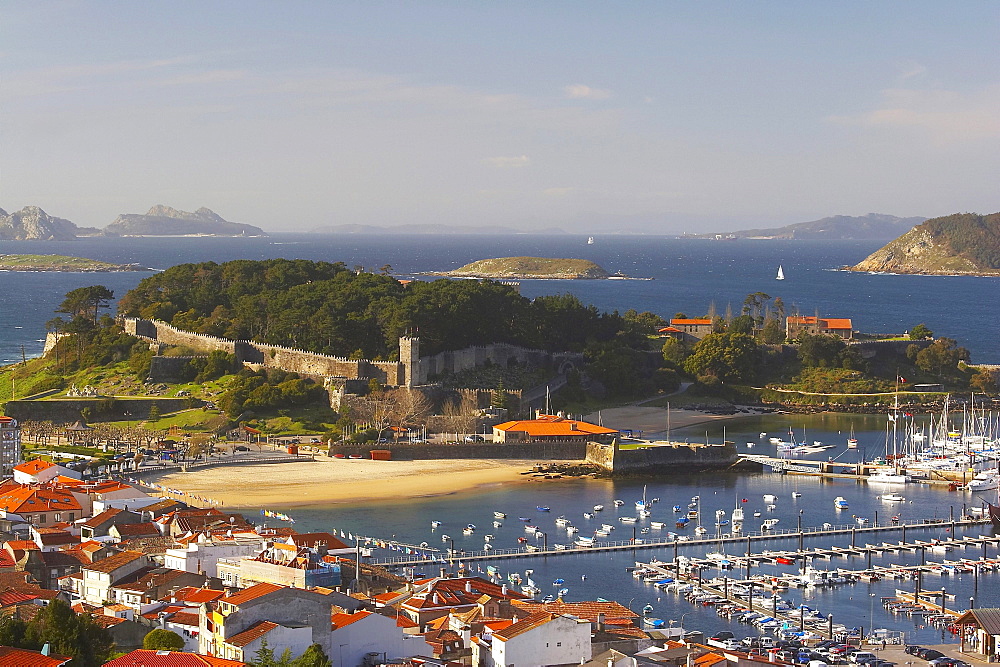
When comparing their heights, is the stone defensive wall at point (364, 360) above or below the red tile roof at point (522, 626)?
above

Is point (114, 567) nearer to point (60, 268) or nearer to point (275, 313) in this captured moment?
point (275, 313)

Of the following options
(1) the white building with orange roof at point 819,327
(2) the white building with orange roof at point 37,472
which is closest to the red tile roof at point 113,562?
(2) the white building with orange roof at point 37,472

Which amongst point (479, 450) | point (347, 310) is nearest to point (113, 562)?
point (479, 450)

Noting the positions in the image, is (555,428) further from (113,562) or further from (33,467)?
(113,562)

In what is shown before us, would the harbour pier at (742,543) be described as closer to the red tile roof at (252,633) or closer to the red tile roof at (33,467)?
the red tile roof at (33,467)

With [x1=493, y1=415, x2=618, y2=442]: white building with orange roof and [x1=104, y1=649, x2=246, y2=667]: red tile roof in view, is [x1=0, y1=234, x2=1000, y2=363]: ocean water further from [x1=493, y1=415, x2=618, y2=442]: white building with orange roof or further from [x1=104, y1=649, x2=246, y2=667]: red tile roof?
[x1=104, y1=649, x2=246, y2=667]: red tile roof

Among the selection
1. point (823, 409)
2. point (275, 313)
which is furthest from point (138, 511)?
point (823, 409)

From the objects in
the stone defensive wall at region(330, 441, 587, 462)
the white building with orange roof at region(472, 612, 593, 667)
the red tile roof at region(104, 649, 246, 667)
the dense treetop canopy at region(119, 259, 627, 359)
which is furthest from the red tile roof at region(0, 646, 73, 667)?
the dense treetop canopy at region(119, 259, 627, 359)
